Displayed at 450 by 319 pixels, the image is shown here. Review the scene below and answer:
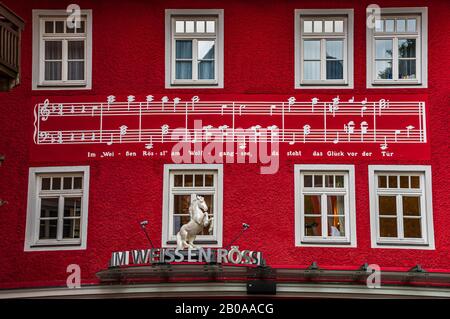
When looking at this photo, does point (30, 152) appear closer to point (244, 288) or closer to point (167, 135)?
point (167, 135)

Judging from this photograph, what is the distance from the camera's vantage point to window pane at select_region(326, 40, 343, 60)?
1770 cm

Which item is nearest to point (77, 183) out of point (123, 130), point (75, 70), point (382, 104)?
point (123, 130)

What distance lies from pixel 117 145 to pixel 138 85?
1.30m

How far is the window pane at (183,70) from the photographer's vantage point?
1772 cm

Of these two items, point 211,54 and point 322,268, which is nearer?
point 322,268

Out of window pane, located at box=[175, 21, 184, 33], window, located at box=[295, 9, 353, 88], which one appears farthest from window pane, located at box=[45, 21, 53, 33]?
window, located at box=[295, 9, 353, 88]

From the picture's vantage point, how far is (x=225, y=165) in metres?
17.2

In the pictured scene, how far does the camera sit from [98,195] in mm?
17250

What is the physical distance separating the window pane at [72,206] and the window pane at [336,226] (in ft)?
16.4

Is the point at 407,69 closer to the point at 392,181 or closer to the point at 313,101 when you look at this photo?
the point at 313,101

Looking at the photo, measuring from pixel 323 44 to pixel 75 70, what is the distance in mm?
5126

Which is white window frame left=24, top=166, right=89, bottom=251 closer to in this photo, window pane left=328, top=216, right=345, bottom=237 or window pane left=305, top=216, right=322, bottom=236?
window pane left=305, top=216, right=322, bottom=236

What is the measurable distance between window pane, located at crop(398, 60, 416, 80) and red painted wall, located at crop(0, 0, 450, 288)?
1.12ft

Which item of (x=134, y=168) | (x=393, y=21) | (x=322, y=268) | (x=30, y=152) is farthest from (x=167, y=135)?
(x=393, y=21)
